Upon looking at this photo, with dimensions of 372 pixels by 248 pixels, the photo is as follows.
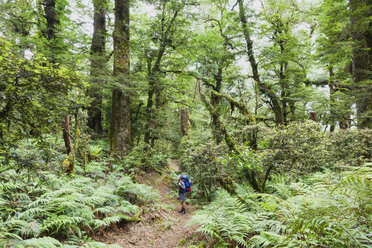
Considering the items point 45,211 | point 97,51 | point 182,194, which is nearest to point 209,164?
point 182,194

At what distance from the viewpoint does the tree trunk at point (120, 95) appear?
29.9ft

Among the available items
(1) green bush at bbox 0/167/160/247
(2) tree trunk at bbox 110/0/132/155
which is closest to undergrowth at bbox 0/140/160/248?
(1) green bush at bbox 0/167/160/247

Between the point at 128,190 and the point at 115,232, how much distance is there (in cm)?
140

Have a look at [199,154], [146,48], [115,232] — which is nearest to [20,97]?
[115,232]

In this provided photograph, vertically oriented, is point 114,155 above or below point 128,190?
above

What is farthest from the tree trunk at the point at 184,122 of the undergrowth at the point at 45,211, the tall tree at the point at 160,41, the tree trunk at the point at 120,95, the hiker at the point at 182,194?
the undergrowth at the point at 45,211

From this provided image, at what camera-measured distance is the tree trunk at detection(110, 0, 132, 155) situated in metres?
9.12

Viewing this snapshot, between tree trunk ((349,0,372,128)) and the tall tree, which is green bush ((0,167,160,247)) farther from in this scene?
tree trunk ((349,0,372,128))

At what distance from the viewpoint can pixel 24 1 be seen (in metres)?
9.17

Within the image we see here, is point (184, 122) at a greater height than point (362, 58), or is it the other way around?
point (362, 58)

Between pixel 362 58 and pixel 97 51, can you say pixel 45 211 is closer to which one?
pixel 97 51

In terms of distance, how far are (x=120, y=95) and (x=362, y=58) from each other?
1124cm

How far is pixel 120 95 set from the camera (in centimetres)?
925

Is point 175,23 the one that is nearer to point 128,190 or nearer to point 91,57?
point 91,57
